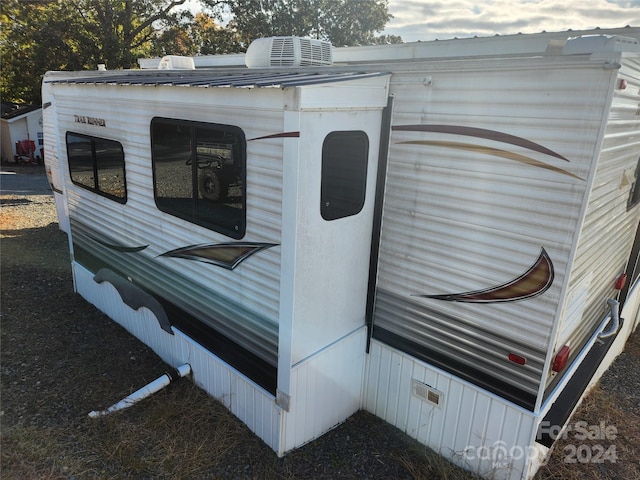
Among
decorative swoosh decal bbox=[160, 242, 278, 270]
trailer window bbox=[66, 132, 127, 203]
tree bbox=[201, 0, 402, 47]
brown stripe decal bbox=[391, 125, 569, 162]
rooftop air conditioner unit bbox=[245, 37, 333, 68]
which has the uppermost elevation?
tree bbox=[201, 0, 402, 47]

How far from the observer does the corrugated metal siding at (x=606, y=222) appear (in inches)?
117

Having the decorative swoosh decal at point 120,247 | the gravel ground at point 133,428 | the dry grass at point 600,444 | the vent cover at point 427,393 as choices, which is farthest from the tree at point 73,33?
the dry grass at point 600,444

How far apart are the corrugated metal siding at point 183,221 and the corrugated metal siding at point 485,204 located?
3.12 ft

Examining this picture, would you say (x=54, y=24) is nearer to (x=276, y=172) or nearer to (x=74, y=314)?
(x=74, y=314)

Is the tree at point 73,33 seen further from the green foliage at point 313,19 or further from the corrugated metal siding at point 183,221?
the corrugated metal siding at point 183,221

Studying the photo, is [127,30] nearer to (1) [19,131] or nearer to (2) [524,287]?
(1) [19,131]

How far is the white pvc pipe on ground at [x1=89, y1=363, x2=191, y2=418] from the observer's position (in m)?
4.26

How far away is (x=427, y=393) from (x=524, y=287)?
1254 mm

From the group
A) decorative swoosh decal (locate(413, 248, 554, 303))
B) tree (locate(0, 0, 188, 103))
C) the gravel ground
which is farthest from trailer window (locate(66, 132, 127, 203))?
tree (locate(0, 0, 188, 103))

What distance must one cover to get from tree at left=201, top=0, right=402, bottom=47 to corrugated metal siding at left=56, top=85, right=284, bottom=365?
1877 centimetres

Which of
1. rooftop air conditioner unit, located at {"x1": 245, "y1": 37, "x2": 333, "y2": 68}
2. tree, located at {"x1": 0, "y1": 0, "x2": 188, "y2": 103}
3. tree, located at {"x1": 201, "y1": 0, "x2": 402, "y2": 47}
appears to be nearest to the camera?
rooftop air conditioner unit, located at {"x1": 245, "y1": 37, "x2": 333, "y2": 68}

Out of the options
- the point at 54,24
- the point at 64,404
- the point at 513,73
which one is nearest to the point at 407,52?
the point at 513,73

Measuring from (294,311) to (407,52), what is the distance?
3.20 m

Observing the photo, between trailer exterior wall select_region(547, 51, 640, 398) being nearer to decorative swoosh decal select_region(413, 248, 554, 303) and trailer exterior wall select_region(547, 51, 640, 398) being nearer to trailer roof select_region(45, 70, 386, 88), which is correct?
decorative swoosh decal select_region(413, 248, 554, 303)
